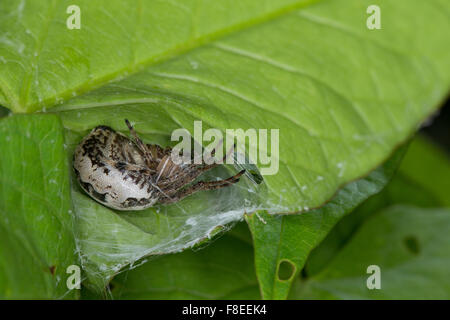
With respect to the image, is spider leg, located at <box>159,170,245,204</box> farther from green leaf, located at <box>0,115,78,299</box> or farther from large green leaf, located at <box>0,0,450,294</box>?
green leaf, located at <box>0,115,78,299</box>

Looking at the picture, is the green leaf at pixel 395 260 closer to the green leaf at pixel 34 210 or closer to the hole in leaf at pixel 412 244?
the hole in leaf at pixel 412 244

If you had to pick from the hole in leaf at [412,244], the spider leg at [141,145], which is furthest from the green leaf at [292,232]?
the hole in leaf at [412,244]

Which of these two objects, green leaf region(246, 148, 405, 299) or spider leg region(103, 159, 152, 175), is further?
spider leg region(103, 159, 152, 175)

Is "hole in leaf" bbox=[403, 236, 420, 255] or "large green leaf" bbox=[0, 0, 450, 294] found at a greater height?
"large green leaf" bbox=[0, 0, 450, 294]

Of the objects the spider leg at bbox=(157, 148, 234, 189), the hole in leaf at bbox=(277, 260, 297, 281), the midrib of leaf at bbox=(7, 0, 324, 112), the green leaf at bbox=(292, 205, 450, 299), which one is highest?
the midrib of leaf at bbox=(7, 0, 324, 112)

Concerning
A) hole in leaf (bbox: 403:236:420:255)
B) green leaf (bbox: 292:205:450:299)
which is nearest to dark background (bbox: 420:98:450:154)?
green leaf (bbox: 292:205:450:299)

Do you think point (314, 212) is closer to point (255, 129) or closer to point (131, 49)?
point (255, 129)
